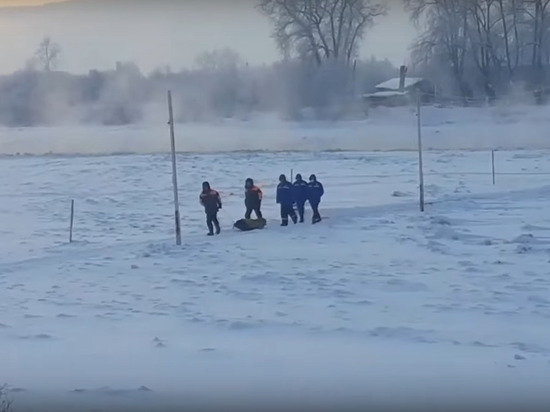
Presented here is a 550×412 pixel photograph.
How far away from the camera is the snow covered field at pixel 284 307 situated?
222 inches

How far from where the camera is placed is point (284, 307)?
27.9 feet

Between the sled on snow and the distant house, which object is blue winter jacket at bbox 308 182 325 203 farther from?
the distant house

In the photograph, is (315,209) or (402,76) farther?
(402,76)

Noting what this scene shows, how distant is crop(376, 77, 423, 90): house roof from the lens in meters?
24.1

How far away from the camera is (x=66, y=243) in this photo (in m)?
14.0

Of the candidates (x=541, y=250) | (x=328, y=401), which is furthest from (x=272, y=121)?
(x=328, y=401)

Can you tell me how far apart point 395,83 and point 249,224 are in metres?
12.4

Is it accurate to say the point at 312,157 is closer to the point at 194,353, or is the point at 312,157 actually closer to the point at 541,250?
the point at 541,250

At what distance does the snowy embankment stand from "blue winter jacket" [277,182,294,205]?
14006mm

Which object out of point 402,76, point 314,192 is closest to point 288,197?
point 314,192

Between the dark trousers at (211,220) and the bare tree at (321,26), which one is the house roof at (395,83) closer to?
the bare tree at (321,26)

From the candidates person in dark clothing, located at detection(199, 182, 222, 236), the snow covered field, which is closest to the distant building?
the snow covered field

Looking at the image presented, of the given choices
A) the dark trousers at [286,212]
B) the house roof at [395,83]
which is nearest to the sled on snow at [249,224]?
the dark trousers at [286,212]

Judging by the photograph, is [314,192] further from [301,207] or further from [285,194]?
[285,194]
